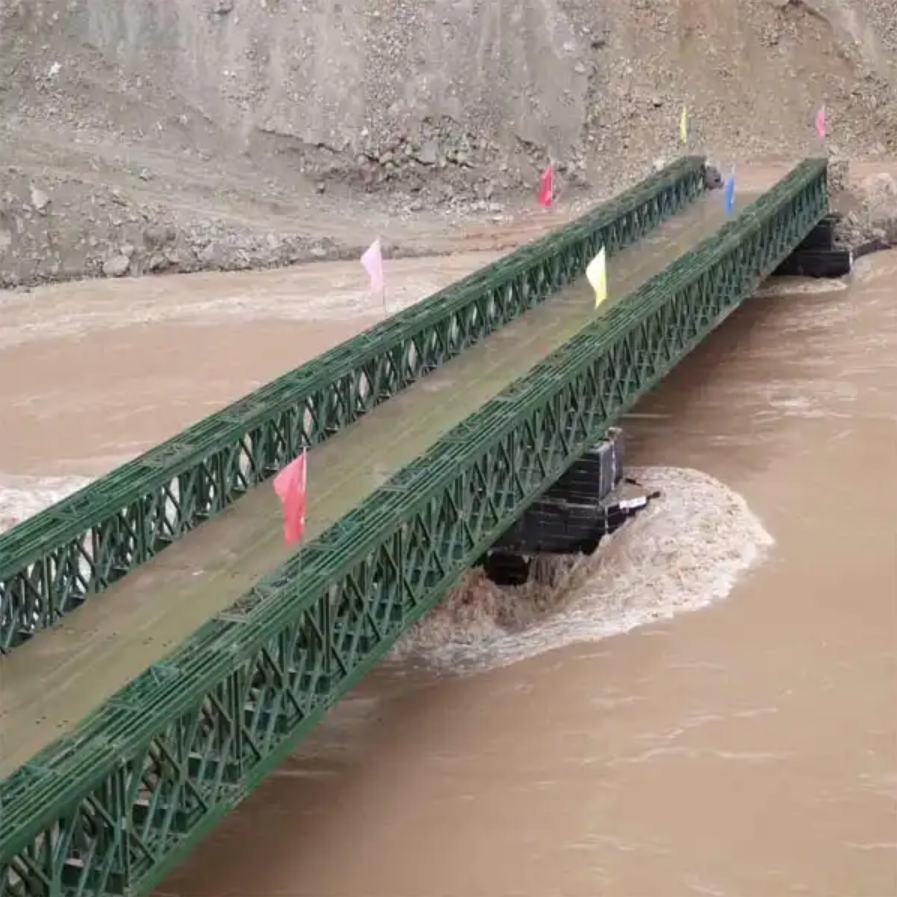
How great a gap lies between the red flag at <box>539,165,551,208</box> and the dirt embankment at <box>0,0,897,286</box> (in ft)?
1.65

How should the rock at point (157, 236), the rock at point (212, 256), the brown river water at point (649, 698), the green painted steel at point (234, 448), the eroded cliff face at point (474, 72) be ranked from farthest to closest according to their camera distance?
1. the eroded cliff face at point (474, 72)
2. the rock at point (212, 256)
3. the rock at point (157, 236)
4. the green painted steel at point (234, 448)
5. the brown river water at point (649, 698)

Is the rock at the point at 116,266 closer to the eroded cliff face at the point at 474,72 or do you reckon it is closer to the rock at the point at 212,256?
the rock at the point at 212,256

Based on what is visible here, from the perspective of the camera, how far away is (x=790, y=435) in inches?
836

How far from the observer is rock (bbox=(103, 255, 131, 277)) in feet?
101

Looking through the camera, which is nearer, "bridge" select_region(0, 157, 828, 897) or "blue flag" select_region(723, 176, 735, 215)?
"bridge" select_region(0, 157, 828, 897)

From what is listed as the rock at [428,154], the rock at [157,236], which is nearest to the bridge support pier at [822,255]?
the rock at [428,154]

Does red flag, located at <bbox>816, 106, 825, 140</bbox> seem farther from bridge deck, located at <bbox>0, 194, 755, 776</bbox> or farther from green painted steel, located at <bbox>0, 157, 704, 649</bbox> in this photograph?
bridge deck, located at <bbox>0, 194, 755, 776</bbox>

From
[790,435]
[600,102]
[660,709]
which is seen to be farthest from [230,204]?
[660,709]

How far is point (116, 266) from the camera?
30797 mm

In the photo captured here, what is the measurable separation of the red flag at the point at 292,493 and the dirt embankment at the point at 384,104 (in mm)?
19666

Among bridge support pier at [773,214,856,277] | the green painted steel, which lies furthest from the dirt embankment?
the green painted steel

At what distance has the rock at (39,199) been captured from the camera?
30531 mm

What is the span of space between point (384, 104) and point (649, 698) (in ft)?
78.8

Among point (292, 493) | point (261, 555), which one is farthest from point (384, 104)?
point (292, 493)
